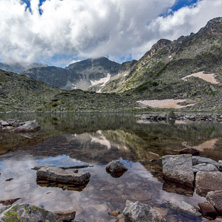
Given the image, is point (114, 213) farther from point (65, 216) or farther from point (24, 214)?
point (24, 214)

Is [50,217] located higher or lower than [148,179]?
higher

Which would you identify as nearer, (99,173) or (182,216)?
(182,216)

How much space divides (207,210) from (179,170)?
299 centimetres

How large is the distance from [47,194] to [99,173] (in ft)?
10.8

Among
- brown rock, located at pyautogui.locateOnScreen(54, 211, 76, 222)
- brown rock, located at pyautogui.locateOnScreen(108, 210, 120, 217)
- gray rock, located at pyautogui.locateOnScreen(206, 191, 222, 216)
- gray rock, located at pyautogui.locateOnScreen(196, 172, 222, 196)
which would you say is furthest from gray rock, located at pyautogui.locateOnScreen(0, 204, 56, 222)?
gray rock, located at pyautogui.locateOnScreen(196, 172, 222, 196)

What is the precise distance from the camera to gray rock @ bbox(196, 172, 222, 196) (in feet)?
25.2

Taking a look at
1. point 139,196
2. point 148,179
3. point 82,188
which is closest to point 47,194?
point 82,188

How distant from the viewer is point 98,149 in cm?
1538

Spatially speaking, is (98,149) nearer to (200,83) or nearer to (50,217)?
(50,217)

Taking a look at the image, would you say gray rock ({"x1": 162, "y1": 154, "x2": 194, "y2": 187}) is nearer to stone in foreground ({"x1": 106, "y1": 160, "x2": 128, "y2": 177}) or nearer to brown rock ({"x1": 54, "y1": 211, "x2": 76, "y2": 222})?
stone in foreground ({"x1": 106, "y1": 160, "x2": 128, "y2": 177})

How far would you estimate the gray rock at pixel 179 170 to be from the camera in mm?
8578

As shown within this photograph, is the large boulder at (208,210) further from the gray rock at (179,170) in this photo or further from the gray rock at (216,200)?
the gray rock at (179,170)

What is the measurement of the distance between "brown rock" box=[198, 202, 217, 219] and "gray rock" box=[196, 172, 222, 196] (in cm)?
140

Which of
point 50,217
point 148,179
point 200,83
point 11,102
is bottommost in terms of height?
point 148,179
